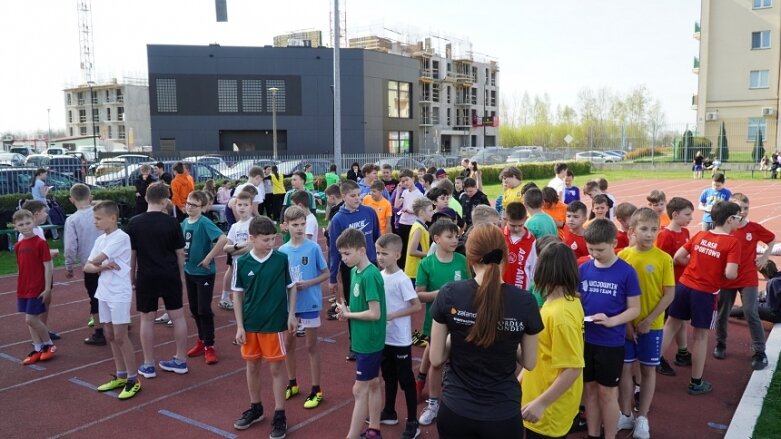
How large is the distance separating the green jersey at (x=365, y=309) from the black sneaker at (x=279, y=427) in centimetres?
98

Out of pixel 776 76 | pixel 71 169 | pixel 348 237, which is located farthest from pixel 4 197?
pixel 776 76

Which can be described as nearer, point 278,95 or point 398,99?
point 278,95

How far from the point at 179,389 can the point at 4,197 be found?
12.4 meters

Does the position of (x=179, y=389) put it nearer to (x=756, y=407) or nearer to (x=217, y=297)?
(x=217, y=297)

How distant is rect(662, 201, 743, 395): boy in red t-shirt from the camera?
556cm

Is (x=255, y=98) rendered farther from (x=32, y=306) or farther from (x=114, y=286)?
(x=114, y=286)

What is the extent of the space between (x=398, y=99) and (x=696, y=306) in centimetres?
4858

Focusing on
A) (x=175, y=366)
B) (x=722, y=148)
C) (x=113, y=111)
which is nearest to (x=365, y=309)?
(x=175, y=366)

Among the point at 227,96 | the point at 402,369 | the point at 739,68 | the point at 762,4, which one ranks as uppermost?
the point at 762,4

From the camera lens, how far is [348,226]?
6.95 metres

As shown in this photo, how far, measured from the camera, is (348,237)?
4551 mm

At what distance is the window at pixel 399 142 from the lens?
52.3m

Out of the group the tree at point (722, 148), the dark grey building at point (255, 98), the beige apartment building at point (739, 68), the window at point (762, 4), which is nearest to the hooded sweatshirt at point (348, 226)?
the tree at point (722, 148)

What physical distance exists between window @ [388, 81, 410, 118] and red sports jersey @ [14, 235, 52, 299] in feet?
151
